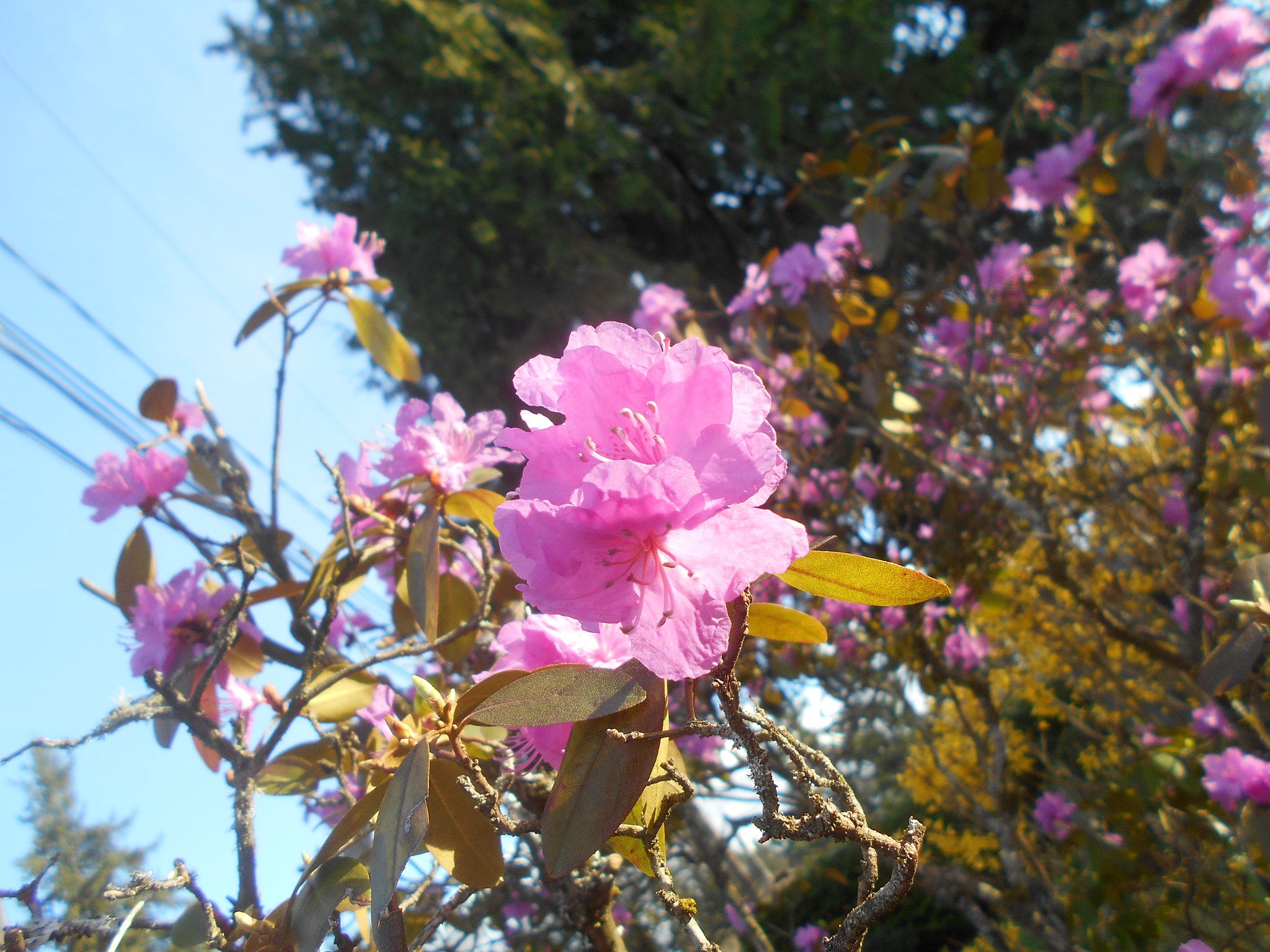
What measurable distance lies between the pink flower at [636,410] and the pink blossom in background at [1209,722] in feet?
6.44

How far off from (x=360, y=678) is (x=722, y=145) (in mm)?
5212

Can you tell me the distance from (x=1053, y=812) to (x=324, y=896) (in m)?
3.02

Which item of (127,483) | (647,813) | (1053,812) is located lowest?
(1053,812)

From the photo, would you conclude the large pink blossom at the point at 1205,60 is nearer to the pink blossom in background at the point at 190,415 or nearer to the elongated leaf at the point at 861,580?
the elongated leaf at the point at 861,580

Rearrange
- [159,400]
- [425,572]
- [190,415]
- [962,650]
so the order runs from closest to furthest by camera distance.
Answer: [425,572], [159,400], [190,415], [962,650]

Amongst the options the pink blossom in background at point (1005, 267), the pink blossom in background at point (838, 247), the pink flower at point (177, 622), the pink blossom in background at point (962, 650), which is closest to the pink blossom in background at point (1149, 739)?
the pink blossom in background at point (962, 650)

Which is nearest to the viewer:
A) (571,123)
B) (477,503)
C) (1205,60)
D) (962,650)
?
(477,503)

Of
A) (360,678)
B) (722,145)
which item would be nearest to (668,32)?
(722,145)

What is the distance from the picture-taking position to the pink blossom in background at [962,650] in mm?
3043

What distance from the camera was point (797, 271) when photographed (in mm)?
2326

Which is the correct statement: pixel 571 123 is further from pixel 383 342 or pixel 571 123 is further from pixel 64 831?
pixel 64 831

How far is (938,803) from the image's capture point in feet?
11.7

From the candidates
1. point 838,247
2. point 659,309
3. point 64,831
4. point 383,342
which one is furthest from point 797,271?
point 64,831

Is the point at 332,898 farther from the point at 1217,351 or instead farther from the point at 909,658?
the point at 1217,351
